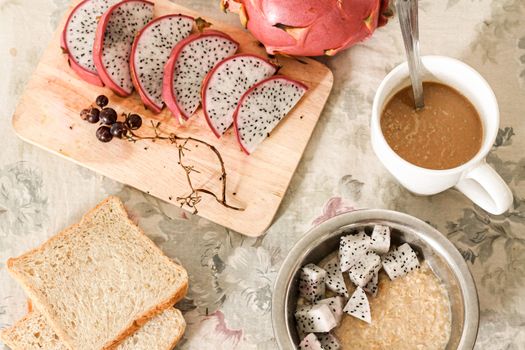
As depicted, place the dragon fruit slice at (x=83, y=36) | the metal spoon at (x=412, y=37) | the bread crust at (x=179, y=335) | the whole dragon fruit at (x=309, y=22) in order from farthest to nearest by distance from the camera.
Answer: the dragon fruit slice at (x=83, y=36) < the bread crust at (x=179, y=335) < the whole dragon fruit at (x=309, y=22) < the metal spoon at (x=412, y=37)

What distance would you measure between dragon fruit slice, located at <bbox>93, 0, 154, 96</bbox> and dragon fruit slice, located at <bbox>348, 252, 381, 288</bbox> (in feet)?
2.32

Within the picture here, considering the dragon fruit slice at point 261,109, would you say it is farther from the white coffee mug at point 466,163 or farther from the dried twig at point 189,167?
the white coffee mug at point 466,163

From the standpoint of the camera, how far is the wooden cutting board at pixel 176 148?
183cm

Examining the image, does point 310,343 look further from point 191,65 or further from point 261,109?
point 191,65

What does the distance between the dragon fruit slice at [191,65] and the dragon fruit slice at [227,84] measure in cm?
4

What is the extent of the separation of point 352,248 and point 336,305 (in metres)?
0.13

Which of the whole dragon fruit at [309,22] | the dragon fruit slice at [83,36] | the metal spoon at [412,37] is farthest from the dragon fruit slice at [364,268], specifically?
the dragon fruit slice at [83,36]

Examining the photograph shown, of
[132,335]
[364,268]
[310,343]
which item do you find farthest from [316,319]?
[132,335]

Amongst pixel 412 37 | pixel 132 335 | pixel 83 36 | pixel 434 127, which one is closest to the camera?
pixel 412 37

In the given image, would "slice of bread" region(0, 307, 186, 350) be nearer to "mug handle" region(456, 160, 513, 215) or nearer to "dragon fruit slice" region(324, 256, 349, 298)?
"dragon fruit slice" region(324, 256, 349, 298)

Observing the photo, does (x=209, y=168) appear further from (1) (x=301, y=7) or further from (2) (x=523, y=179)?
(2) (x=523, y=179)

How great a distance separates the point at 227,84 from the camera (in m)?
1.84

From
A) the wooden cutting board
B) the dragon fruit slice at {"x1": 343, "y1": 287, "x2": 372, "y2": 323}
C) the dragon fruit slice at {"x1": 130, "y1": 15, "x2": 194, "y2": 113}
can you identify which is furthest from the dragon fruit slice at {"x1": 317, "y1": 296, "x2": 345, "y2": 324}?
the dragon fruit slice at {"x1": 130, "y1": 15, "x2": 194, "y2": 113}

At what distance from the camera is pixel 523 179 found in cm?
183
